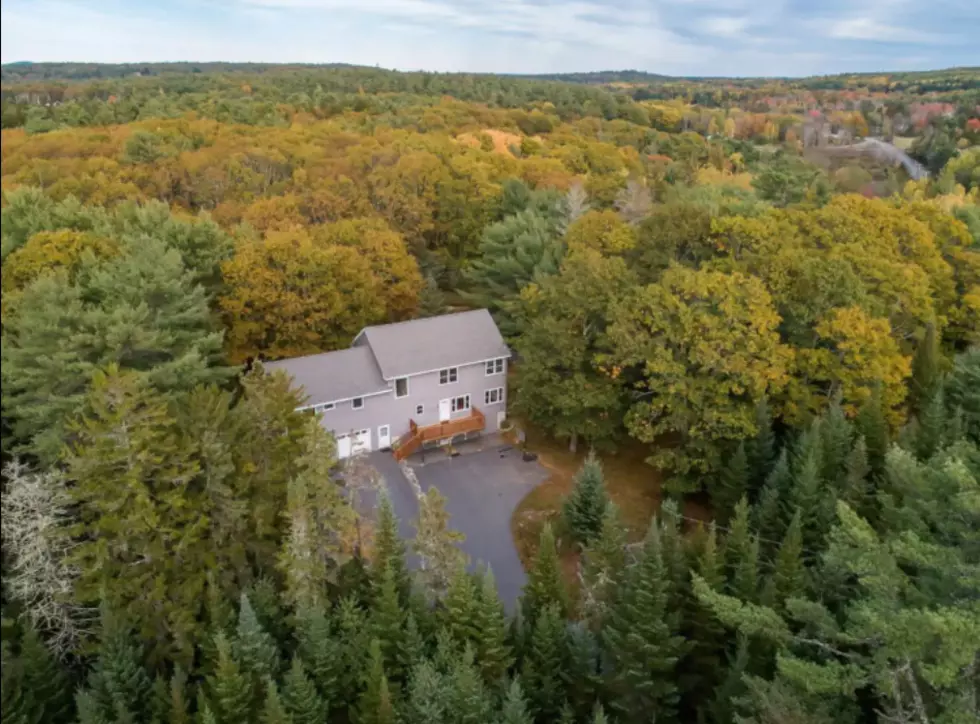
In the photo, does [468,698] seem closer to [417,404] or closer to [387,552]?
[387,552]

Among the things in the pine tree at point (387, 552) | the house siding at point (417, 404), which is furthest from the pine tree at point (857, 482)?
the house siding at point (417, 404)

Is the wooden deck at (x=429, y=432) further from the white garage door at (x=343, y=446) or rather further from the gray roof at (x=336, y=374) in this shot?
the gray roof at (x=336, y=374)

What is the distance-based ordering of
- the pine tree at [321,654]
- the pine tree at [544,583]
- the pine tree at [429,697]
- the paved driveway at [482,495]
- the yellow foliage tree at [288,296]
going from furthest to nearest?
1. the yellow foliage tree at [288,296]
2. the paved driveway at [482,495]
3. the pine tree at [544,583]
4. the pine tree at [321,654]
5. the pine tree at [429,697]

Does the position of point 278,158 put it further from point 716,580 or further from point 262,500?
point 716,580

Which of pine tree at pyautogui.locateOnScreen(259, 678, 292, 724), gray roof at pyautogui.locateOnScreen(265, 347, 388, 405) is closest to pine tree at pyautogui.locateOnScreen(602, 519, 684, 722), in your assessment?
pine tree at pyautogui.locateOnScreen(259, 678, 292, 724)

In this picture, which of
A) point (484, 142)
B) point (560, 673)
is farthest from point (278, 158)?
point (560, 673)

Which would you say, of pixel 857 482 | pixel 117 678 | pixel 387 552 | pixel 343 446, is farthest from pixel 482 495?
pixel 117 678
